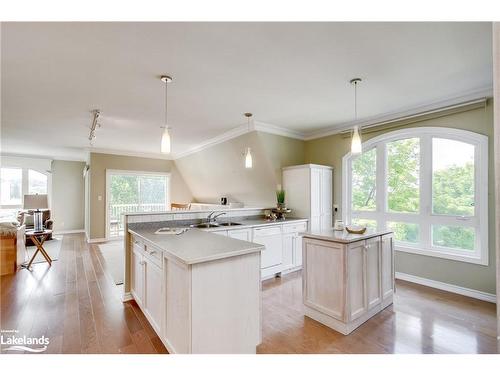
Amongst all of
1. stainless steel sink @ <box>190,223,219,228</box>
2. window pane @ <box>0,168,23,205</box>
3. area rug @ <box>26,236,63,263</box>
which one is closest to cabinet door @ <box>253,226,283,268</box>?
stainless steel sink @ <box>190,223,219,228</box>

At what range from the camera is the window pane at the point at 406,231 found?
3.56 metres

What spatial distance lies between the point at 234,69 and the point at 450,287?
152 inches

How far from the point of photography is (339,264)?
221cm

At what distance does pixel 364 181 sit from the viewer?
4152mm

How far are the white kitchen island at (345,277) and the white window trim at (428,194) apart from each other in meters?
1.26

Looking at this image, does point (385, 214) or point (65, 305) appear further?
point (385, 214)

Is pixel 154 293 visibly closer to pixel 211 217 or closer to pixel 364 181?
pixel 211 217

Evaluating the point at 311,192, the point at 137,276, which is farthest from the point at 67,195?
the point at 311,192

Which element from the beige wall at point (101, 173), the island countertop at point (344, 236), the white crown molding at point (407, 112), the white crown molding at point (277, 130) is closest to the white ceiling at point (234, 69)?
the white crown molding at point (407, 112)

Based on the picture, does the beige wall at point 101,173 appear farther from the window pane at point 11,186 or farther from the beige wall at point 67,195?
the window pane at point 11,186
